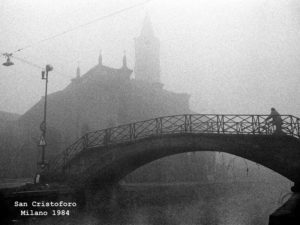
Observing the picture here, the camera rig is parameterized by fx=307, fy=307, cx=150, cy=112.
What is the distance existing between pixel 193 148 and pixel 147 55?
5287 cm

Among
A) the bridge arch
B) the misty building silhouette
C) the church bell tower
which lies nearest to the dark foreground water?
the bridge arch

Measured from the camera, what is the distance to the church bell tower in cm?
6406

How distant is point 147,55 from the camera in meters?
66.2

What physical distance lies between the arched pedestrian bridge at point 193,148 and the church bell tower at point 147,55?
4586cm

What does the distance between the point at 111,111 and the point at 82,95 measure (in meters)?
4.41

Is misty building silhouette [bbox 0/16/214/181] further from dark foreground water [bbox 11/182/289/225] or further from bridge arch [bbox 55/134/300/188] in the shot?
bridge arch [bbox 55/134/300/188]

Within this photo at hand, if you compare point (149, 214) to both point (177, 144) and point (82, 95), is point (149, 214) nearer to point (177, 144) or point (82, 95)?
point (177, 144)

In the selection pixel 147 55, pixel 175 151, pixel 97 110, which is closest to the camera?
Answer: pixel 175 151

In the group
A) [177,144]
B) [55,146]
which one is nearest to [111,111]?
[55,146]

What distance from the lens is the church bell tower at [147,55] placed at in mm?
64062

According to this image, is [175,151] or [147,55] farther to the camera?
[147,55]

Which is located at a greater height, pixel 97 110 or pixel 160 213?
pixel 97 110

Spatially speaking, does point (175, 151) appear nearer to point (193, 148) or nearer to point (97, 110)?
point (193, 148)

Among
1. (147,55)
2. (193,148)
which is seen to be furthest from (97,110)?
(147,55)
